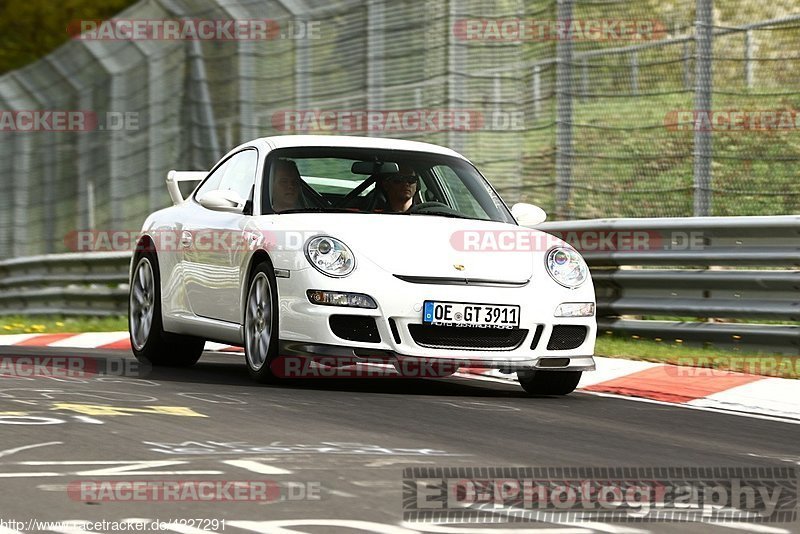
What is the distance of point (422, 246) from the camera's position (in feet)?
30.0

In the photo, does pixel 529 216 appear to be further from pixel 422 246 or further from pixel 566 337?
pixel 422 246

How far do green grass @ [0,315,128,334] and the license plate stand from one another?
7.72 m

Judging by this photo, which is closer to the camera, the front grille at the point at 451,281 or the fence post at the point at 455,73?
the front grille at the point at 451,281

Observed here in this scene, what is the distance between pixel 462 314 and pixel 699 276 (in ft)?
11.0

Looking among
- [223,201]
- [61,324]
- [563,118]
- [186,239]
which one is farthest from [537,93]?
[61,324]

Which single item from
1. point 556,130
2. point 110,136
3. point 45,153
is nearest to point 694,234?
point 556,130

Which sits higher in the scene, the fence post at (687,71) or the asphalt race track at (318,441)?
the fence post at (687,71)

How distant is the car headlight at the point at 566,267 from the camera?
9375 mm

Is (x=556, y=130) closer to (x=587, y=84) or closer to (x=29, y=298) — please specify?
(x=587, y=84)

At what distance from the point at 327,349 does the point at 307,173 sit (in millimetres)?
1756

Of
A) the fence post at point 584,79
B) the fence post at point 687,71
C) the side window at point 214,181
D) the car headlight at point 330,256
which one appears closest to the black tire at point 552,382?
the car headlight at point 330,256

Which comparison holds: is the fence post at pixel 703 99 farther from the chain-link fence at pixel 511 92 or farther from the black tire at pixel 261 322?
the black tire at pixel 261 322

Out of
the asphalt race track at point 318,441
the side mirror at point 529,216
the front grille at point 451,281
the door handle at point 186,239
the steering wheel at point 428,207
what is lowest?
the asphalt race track at point 318,441

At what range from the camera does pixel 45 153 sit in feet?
71.2
